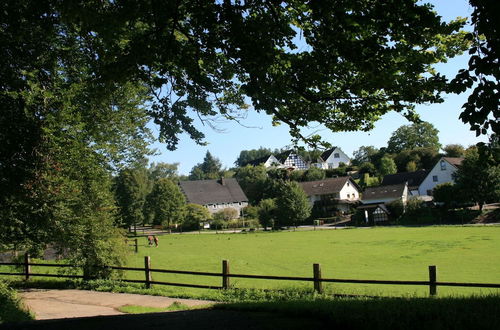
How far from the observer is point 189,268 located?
2175cm

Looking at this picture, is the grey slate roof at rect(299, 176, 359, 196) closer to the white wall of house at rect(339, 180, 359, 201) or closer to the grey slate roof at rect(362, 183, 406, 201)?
the white wall of house at rect(339, 180, 359, 201)

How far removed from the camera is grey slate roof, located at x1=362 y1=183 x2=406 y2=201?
63.5 metres

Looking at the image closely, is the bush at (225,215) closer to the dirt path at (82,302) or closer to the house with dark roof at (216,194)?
the house with dark roof at (216,194)

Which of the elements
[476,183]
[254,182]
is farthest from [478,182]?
[254,182]

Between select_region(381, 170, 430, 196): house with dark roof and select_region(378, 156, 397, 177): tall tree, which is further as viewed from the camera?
select_region(378, 156, 397, 177): tall tree

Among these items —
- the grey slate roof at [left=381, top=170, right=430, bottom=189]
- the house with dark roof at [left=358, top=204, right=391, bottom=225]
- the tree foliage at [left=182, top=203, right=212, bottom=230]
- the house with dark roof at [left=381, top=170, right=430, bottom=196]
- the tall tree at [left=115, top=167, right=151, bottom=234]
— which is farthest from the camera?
the grey slate roof at [left=381, top=170, right=430, bottom=189]

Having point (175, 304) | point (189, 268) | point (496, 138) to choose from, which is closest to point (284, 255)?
point (189, 268)

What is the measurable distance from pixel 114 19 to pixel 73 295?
11051 millimetres

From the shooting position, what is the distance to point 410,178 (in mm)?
72812

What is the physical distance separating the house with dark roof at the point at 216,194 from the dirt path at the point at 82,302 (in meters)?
67.8

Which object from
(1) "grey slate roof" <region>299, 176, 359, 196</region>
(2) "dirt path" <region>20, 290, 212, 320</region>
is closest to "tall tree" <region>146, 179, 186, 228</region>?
(1) "grey slate roof" <region>299, 176, 359, 196</region>

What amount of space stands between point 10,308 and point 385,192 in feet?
201

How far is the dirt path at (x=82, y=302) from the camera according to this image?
1109 centimetres

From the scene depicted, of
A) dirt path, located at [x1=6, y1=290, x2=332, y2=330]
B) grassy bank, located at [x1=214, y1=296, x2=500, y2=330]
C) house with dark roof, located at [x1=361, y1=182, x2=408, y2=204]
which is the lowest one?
dirt path, located at [x1=6, y1=290, x2=332, y2=330]
